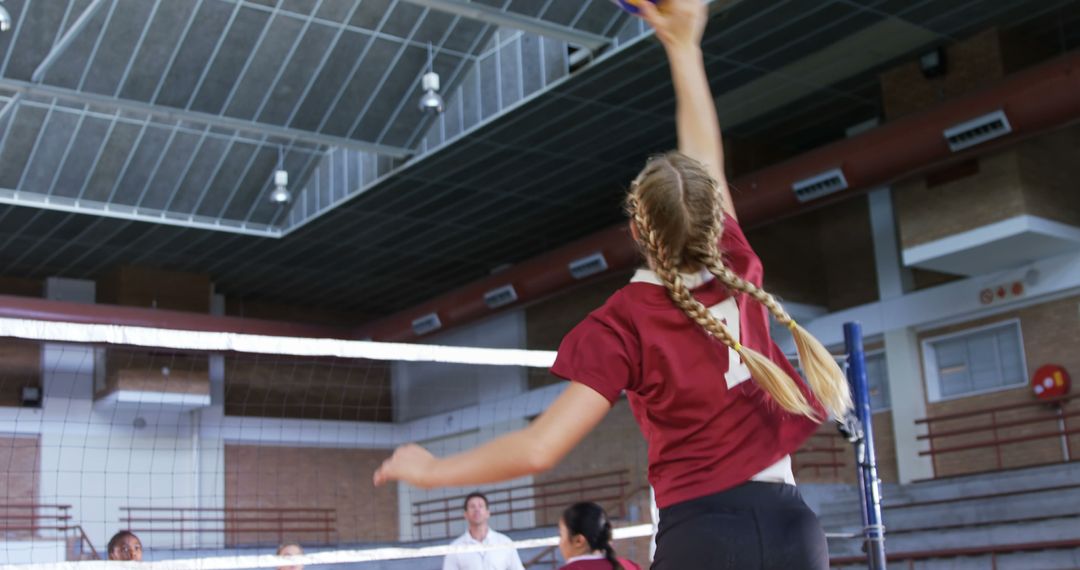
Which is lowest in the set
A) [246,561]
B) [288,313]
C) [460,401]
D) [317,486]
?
[246,561]

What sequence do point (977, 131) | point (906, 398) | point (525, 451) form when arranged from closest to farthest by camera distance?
point (525, 451), point (977, 131), point (906, 398)

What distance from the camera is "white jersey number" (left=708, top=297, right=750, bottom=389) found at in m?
1.88

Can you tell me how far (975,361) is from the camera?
59.8 feet

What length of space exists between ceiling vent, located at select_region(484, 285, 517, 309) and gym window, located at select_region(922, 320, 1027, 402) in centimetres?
725

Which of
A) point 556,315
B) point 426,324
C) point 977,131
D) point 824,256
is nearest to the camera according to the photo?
point 977,131

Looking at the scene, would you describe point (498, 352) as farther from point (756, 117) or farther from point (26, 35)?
point (756, 117)

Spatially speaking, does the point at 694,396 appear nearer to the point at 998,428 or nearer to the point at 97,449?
the point at 998,428

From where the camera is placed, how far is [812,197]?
16.8m

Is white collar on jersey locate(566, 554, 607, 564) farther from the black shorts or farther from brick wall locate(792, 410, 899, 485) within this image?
brick wall locate(792, 410, 899, 485)

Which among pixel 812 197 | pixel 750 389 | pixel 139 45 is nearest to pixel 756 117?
pixel 812 197

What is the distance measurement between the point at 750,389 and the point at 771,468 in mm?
131

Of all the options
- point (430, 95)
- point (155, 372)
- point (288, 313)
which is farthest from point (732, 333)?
point (288, 313)

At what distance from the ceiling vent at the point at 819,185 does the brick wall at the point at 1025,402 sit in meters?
3.64

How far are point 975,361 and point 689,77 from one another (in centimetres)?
1712
